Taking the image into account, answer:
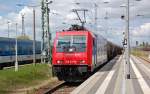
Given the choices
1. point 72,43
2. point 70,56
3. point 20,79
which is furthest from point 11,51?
point 70,56

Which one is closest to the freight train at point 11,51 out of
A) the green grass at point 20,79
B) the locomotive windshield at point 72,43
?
the green grass at point 20,79

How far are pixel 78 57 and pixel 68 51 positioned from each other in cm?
79

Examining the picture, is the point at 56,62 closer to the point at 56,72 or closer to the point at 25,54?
the point at 56,72

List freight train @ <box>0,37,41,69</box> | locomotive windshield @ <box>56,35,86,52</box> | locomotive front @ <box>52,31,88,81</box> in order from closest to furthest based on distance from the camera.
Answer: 1. locomotive front @ <box>52,31,88,81</box>
2. locomotive windshield @ <box>56,35,86,52</box>
3. freight train @ <box>0,37,41,69</box>

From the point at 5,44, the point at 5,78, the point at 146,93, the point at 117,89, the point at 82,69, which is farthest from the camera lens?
the point at 5,44

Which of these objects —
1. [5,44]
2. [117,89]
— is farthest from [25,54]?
[117,89]

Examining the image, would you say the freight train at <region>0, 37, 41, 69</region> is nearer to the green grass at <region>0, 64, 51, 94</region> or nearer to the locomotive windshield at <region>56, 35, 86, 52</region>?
the green grass at <region>0, 64, 51, 94</region>

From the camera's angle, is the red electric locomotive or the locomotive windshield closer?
the red electric locomotive

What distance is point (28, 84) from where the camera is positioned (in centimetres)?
2569

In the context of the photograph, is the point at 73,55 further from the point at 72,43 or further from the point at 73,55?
the point at 72,43

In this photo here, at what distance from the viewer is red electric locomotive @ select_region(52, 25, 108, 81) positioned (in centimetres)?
2623

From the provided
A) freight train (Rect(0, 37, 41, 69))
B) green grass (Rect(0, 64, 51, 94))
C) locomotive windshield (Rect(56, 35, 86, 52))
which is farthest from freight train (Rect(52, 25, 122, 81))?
freight train (Rect(0, 37, 41, 69))

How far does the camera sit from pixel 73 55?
86.8ft

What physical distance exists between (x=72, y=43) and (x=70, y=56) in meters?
0.91
